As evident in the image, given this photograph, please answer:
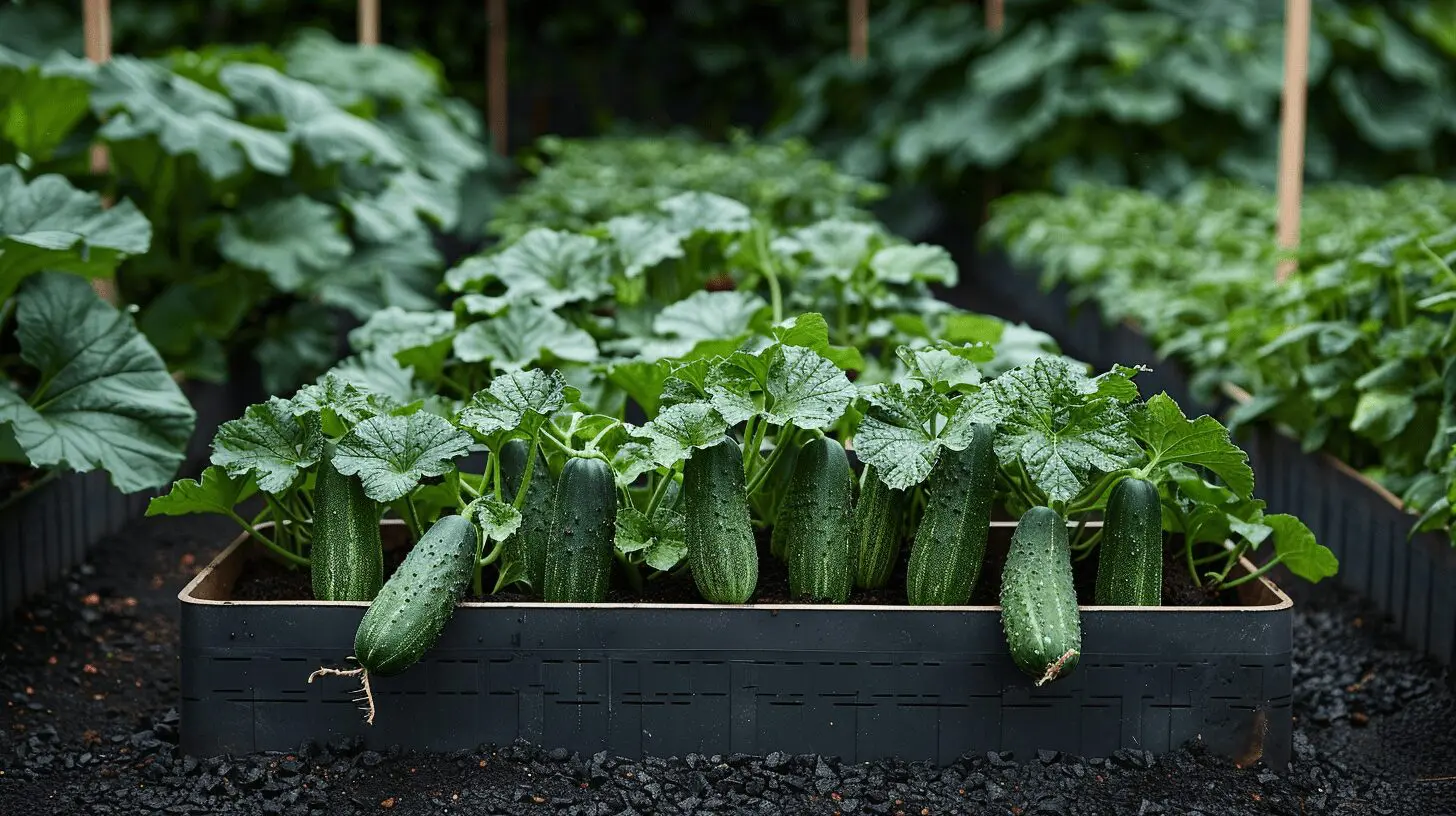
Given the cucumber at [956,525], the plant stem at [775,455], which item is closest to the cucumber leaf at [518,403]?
the plant stem at [775,455]

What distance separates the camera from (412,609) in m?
2.16

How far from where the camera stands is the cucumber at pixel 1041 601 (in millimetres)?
2127

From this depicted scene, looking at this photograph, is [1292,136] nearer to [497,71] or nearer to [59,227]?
[59,227]

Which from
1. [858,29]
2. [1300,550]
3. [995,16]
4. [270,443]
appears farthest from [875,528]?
[858,29]

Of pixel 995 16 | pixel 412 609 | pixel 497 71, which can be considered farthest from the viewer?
pixel 497 71

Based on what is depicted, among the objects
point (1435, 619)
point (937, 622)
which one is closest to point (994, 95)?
point (1435, 619)

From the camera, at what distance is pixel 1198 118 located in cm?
954

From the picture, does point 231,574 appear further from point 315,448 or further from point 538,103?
point 538,103

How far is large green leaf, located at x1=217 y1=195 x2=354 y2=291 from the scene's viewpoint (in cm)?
448

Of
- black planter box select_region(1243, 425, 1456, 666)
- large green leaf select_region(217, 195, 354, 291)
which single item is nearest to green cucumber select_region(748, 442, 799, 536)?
black planter box select_region(1243, 425, 1456, 666)

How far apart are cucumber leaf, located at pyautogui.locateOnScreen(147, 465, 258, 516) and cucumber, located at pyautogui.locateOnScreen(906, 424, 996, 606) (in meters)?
1.13

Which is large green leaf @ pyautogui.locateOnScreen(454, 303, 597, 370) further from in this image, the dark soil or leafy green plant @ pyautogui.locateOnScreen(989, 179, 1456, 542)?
leafy green plant @ pyautogui.locateOnScreen(989, 179, 1456, 542)

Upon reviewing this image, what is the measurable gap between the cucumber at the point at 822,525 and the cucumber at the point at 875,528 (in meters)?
0.05

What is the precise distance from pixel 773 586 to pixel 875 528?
0.68 ft
